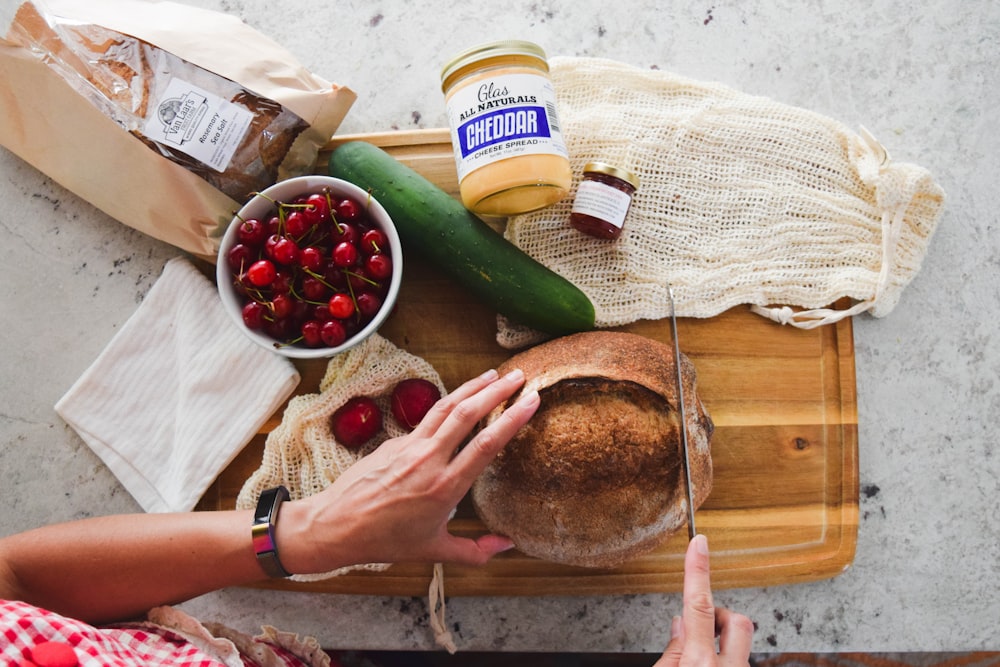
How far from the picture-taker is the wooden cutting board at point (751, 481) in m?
1.17

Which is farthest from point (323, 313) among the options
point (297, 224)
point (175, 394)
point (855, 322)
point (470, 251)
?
point (855, 322)

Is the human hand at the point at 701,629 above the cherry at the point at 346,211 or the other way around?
the other way around

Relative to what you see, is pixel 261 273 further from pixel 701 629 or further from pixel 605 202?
pixel 701 629

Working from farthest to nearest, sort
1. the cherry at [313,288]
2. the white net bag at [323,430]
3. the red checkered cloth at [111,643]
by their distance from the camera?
the white net bag at [323,430] < the cherry at [313,288] < the red checkered cloth at [111,643]

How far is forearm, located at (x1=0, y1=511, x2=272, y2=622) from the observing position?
0.96m

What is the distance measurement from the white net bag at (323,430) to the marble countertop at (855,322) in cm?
22

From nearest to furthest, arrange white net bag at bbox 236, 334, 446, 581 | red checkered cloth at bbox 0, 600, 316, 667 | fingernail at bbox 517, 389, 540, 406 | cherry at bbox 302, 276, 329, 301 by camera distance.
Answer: red checkered cloth at bbox 0, 600, 316, 667 → fingernail at bbox 517, 389, 540, 406 → cherry at bbox 302, 276, 329, 301 → white net bag at bbox 236, 334, 446, 581

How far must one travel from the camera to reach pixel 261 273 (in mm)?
999

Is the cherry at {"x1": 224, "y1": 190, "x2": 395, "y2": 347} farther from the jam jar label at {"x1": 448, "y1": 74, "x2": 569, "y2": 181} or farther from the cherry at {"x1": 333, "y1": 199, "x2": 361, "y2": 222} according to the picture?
the jam jar label at {"x1": 448, "y1": 74, "x2": 569, "y2": 181}

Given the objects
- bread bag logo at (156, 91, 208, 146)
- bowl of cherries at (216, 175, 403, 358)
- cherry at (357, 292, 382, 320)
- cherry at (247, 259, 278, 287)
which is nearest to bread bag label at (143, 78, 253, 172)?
bread bag logo at (156, 91, 208, 146)

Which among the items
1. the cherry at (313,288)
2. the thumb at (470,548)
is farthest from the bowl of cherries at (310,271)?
the thumb at (470,548)

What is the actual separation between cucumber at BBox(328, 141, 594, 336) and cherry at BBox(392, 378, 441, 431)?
174mm

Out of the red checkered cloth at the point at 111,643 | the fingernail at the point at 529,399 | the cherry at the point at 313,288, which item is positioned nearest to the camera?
the red checkered cloth at the point at 111,643

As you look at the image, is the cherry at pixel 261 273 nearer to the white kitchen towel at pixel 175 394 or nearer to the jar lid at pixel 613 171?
the white kitchen towel at pixel 175 394
